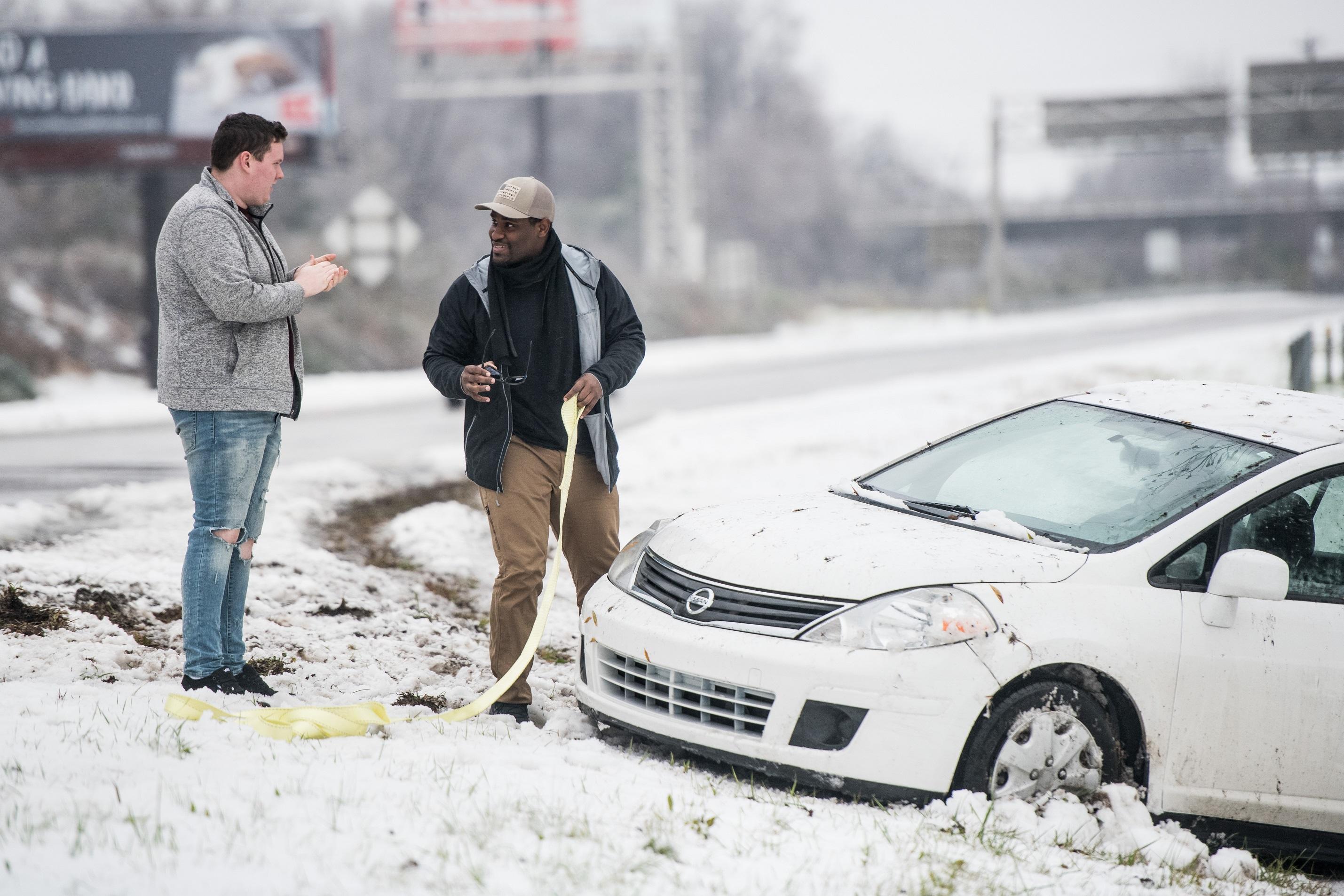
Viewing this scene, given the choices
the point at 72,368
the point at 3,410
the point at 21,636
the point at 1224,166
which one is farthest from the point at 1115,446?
the point at 1224,166

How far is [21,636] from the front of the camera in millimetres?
5215

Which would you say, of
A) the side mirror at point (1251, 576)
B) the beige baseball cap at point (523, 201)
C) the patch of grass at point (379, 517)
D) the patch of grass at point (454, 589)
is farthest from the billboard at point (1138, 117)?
the side mirror at point (1251, 576)

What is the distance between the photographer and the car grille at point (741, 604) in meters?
4.02

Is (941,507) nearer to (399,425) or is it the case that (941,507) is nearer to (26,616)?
(26,616)

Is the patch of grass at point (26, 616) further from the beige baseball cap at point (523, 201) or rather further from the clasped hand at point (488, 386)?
the beige baseball cap at point (523, 201)

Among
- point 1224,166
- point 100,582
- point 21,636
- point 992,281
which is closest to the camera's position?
point 21,636

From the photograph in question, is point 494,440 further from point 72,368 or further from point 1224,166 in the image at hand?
point 1224,166

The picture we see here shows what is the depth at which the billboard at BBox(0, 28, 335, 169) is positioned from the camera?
24688 millimetres

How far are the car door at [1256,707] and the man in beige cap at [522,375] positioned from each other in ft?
7.02

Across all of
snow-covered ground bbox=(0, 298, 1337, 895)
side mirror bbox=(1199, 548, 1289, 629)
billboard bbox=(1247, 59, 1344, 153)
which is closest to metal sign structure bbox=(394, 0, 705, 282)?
billboard bbox=(1247, 59, 1344, 153)

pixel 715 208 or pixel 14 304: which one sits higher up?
pixel 715 208

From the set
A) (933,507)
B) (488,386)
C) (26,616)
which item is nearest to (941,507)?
(933,507)

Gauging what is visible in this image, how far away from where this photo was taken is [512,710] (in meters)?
4.80

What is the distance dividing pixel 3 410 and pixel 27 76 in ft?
31.8
